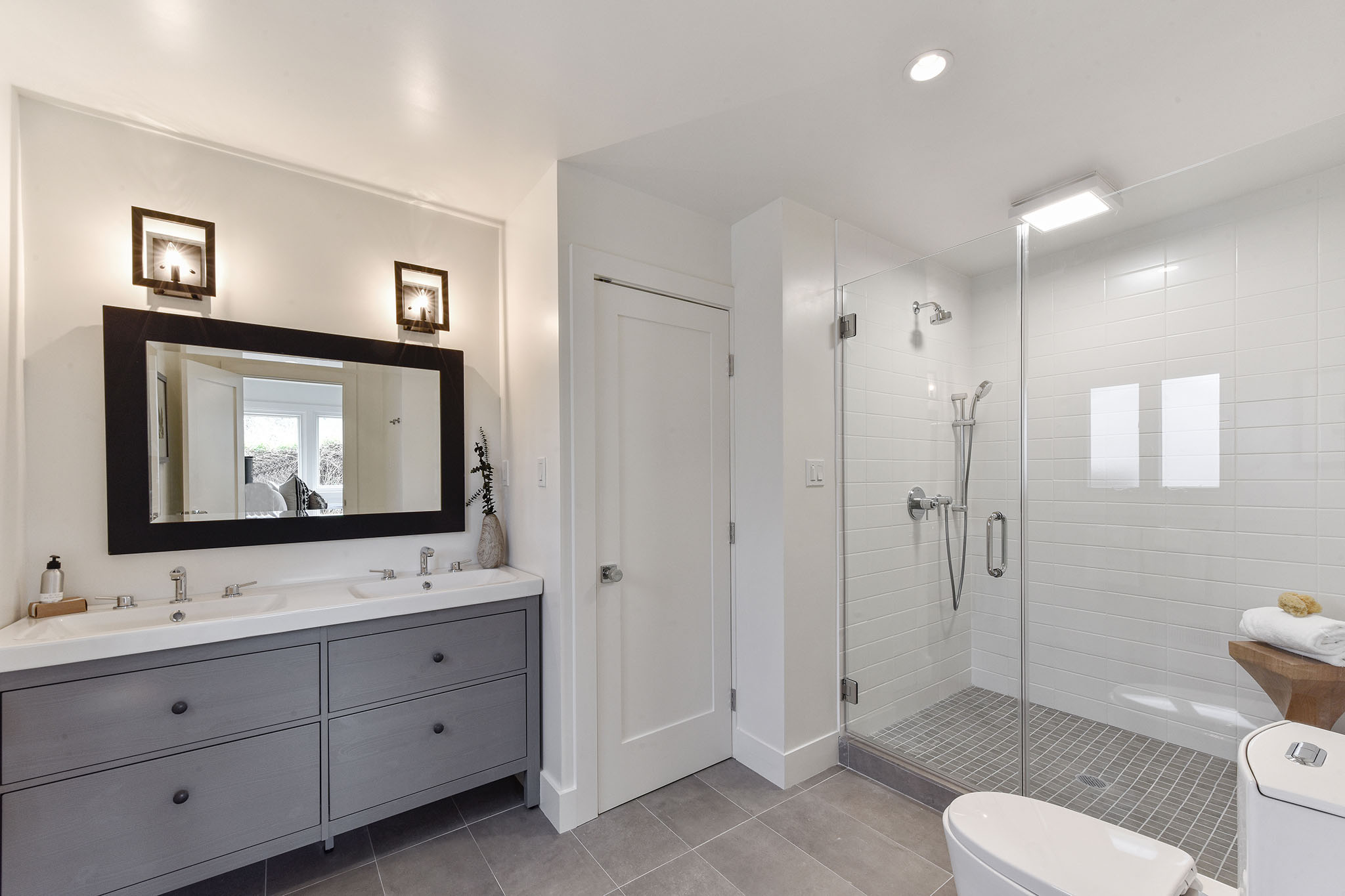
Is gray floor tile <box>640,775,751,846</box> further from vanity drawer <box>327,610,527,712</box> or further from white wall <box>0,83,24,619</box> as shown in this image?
white wall <box>0,83,24,619</box>

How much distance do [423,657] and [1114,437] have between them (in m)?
2.46

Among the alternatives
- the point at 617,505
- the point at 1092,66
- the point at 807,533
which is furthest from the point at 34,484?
the point at 1092,66

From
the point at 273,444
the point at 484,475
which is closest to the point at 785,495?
the point at 484,475

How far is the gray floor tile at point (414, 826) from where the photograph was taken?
1978 mm

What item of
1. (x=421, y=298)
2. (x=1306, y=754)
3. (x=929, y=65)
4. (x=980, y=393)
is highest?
(x=929, y=65)

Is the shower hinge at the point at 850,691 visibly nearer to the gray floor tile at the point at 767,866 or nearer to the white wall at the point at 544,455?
the gray floor tile at the point at 767,866

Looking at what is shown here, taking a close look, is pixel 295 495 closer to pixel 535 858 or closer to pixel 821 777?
Answer: pixel 535 858

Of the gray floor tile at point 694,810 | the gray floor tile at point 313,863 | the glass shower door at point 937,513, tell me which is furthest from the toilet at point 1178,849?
the gray floor tile at point 313,863

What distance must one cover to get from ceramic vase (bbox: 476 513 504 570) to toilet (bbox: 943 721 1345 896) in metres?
1.85

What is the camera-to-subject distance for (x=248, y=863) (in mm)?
1667

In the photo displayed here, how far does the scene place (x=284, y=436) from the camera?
212 centimetres

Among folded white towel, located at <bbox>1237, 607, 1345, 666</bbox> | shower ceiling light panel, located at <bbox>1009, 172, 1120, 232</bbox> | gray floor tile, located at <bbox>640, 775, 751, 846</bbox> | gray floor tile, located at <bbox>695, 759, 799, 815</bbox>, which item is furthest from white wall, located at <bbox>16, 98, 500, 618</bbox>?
folded white towel, located at <bbox>1237, 607, 1345, 666</bbox>

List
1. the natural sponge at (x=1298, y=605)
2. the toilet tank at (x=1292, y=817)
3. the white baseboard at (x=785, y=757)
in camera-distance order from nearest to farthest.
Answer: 1. the toilet tank at (x=1292, y=817)
2. the natural sponge at (x=1298, y=605)
3. the white baseboard at (x=785, y=757)

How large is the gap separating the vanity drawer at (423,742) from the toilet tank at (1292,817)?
6.57ft
